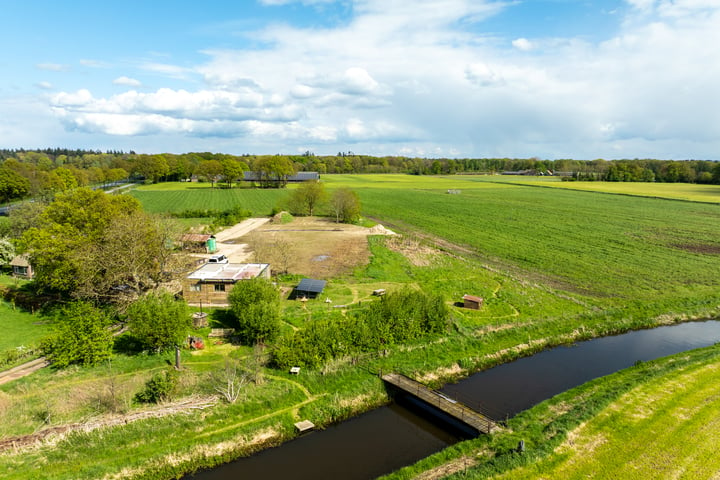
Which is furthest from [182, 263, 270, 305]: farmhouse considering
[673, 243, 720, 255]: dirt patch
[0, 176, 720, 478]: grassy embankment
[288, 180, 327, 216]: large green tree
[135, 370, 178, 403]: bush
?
[673, 243, 720, 255]: dirt patch

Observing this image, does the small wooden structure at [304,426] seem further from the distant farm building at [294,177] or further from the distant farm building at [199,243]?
the distant farm building at [294,177]

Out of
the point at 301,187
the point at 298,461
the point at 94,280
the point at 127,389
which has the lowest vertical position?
the point at 298,461

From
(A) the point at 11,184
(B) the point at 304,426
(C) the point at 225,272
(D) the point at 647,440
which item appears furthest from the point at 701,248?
(A) the point at 11,184

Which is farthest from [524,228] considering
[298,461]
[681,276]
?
[298,461]

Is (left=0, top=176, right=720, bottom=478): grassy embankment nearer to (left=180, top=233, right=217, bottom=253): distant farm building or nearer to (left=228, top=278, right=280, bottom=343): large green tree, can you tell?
(left=228, top=278, right=280, bottom=343): large green tree

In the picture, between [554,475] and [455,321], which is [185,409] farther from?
[455,321]
